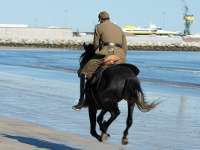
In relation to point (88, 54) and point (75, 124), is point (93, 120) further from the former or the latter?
point (75, 124)

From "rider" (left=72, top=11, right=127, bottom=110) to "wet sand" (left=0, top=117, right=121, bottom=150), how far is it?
107 centimetres

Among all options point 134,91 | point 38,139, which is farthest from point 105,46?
point 38,139

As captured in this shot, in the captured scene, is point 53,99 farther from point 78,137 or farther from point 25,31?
point 25,31

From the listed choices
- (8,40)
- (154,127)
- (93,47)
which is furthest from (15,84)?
(8,40)

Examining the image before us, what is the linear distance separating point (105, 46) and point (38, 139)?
2.28 metres

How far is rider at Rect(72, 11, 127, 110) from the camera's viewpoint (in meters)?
11.9

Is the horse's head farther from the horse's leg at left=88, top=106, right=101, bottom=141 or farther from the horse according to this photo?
the horse's leg at left=88, top=106, right=101, bottom=141

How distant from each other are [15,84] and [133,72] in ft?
57.5

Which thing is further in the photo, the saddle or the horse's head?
the horse's head

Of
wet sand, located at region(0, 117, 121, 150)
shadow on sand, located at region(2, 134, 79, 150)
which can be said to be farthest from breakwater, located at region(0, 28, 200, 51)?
shadow on sand, located at region(2, 134, 79, 150)

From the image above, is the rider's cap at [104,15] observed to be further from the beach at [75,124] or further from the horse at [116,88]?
the beach at [75,124]

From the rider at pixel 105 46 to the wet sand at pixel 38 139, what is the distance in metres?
1.07

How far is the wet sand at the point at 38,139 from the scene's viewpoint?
40.3 ft

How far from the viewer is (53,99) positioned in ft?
72.6
